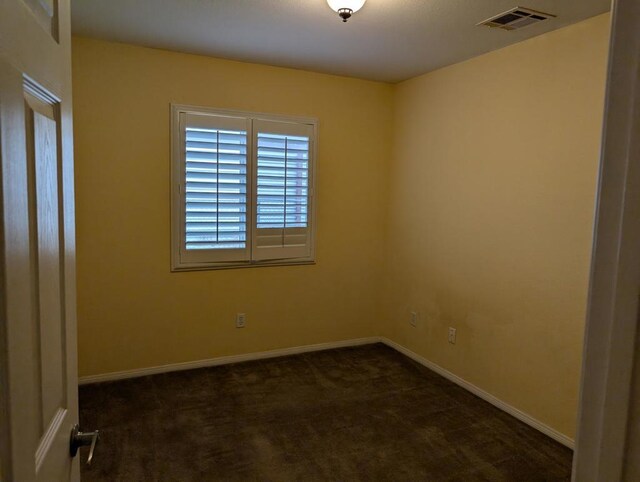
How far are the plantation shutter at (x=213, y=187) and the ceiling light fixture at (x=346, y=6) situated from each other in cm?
153

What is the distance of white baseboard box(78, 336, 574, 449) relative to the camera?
2.98m

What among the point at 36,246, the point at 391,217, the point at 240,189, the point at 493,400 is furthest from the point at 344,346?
the point at 36,246

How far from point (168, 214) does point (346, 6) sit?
2.10 metres

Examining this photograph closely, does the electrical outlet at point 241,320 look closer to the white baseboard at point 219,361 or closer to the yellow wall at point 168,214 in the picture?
the yellow wall at point 168,214

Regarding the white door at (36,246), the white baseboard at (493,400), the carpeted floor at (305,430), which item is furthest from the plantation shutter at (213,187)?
the white door at (36,246)

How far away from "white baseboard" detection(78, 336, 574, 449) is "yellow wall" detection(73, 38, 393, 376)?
2.3 inches

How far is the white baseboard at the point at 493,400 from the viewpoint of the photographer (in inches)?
111

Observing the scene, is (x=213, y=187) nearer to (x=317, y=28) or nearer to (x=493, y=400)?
(x=317, y=28)

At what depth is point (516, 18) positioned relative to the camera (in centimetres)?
262

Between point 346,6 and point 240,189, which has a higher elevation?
point 346,6

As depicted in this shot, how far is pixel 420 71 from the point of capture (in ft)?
12.6

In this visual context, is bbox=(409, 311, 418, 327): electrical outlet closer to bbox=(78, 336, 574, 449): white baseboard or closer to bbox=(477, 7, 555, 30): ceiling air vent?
bbox=(78, 336, 574, 449): white baseboard

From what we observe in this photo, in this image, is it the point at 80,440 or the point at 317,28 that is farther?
the point at 317,28

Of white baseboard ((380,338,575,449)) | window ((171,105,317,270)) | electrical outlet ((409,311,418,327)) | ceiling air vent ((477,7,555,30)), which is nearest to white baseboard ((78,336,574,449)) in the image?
white baseboard ((380,338,575,449))
